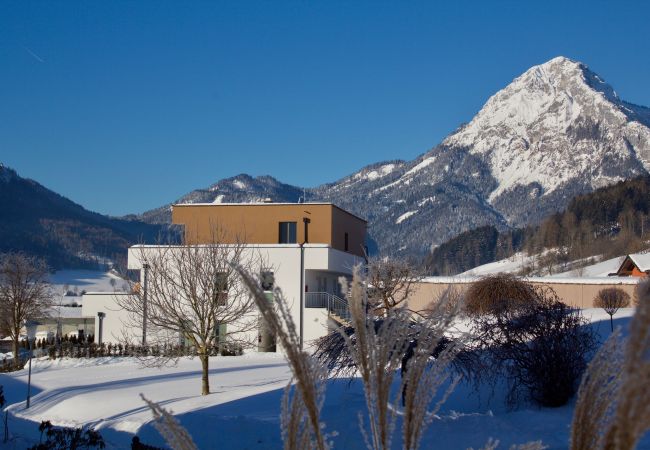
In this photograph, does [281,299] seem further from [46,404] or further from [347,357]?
[46,404]

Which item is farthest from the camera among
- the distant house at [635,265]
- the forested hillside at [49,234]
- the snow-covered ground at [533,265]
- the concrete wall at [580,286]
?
the forested hillside at [49,234]

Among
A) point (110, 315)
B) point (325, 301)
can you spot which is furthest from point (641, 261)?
point (110, 315)

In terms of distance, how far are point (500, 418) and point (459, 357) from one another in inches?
58.2

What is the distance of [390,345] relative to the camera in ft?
9.45

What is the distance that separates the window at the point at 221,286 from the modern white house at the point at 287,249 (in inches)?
519

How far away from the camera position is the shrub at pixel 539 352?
1501 cm

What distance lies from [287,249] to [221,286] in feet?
47.6

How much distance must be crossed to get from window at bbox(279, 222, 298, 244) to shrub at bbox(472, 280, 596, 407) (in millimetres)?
23627

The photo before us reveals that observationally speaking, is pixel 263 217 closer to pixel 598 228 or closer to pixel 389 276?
pixel 389 276

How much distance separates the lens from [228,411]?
16.6 metres

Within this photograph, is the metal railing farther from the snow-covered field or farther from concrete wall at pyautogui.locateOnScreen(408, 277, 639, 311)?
the snow-covered field

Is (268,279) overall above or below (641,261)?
below

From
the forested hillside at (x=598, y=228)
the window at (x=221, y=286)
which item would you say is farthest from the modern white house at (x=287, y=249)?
the forested hillside at (x=598, y=228)

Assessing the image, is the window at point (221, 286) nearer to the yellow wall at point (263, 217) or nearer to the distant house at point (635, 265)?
the yellow wall at point (263, 217)
